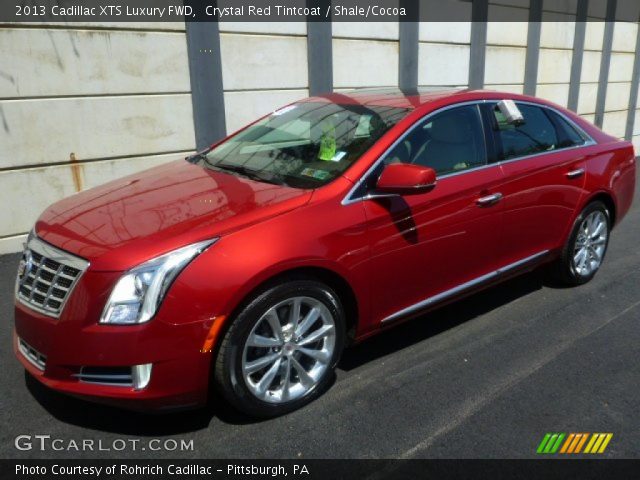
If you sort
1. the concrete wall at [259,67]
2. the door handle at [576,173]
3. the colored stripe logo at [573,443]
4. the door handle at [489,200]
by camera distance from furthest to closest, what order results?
1. the concrete wall at [259,67]
2. the door handle at [576,173]
3. the door handle at [489,200]
4. the colored stripe logo at [573,443]

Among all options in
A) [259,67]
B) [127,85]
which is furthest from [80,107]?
[259,67]

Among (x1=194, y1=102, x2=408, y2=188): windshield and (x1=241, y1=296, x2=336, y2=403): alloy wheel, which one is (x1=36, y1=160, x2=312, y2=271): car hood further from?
(x1=241, y1=296, x2=336, y2=403): alloy wheel

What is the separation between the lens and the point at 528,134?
409cm

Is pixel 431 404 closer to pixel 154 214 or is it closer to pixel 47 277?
pixel 154 214

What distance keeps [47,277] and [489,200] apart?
2581 mm

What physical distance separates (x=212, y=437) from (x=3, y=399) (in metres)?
1.24

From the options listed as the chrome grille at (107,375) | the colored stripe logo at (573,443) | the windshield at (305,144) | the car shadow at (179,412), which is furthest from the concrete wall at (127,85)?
the colored stripe logo at (573,443)

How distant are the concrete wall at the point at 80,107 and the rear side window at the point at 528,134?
12.4 ft

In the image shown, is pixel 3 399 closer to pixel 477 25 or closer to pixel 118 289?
pixel 118 289

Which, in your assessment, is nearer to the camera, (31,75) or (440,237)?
(440,237)

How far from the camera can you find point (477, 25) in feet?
32.2

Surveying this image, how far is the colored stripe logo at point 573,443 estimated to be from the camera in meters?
2.71

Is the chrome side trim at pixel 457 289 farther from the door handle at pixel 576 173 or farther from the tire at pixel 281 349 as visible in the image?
the door handle at pixel 576 173

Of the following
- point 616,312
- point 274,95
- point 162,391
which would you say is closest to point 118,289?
point 162,391
